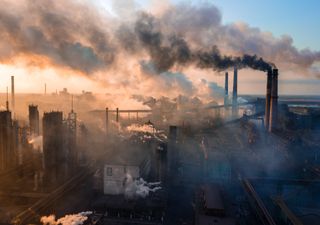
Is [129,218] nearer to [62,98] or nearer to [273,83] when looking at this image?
[273,83]

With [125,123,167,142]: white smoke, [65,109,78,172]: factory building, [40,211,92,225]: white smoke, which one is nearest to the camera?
[40,211,92,225]: white smoke

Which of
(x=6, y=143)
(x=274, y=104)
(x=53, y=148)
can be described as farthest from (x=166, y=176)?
(x=6, y=143)

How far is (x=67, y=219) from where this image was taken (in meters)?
21.8

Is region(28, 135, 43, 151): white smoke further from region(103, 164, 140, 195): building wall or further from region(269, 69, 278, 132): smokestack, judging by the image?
region(269, 69, 278, 132): smokestack

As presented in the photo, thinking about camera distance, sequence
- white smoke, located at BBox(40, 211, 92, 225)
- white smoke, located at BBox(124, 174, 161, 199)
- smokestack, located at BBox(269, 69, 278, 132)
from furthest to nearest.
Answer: smokestack, located at BBox(269, 69, 278, 132) < white smoke, located at BBox(124, 174, 161, 199) < white smoke, located at BBox(40, 211, 92, 225)

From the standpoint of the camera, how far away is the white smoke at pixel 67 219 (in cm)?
2100

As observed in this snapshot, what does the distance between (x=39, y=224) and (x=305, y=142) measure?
3387 centimetres

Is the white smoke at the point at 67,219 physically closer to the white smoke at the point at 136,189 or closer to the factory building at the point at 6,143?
the white smoke at the point at 136,189

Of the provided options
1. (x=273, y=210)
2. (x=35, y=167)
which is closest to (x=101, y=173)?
(x=35, y=167)

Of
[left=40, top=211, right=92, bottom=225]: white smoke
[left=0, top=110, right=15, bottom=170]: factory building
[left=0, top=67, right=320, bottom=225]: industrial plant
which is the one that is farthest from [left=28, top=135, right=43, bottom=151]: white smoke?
[left=40, top=211, right=92, bottom=225]: white smoke

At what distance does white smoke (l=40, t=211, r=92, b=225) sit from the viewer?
21.0m

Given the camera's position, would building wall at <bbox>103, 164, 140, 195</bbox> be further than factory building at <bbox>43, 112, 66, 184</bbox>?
No

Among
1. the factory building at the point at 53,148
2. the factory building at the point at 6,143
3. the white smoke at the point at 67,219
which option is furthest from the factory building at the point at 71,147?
the white smoke at the point at 67,219

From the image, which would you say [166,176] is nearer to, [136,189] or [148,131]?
[136,189]
